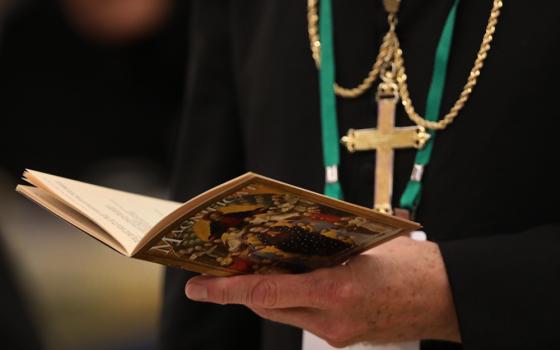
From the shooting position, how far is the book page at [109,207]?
0.92 m

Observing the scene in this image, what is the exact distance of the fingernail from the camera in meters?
0.98

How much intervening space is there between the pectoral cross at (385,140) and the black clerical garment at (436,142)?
2 cm

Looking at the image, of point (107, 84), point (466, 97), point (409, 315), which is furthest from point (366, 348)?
point (107, 84)

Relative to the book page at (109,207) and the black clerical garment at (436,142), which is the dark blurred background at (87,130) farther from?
the book page at (109,207)

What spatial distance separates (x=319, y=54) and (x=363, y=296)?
0.48 meters

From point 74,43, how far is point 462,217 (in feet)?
7.23

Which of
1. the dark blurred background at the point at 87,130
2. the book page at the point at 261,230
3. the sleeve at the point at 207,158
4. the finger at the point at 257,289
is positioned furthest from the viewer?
the dark blurred background at the point at 87,130

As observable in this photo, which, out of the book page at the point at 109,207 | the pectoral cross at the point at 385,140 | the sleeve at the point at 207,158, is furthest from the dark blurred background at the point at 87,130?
the book page at the point at 109,207

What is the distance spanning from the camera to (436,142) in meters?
1.26

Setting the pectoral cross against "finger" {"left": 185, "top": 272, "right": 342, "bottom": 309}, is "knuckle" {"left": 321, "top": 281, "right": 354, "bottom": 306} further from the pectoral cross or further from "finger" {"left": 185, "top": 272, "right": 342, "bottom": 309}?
the pectoral cross

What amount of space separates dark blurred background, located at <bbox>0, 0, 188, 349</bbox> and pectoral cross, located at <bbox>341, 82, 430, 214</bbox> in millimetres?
1752

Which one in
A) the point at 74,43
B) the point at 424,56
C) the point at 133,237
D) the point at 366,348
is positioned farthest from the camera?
the point at 74,43

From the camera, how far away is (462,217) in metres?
1.21

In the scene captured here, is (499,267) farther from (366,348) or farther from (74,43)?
(74,43)
